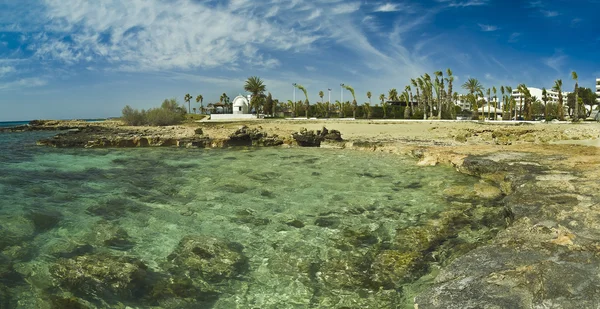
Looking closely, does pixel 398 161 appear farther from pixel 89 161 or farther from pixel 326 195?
pixel 89 161

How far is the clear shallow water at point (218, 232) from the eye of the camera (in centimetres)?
391

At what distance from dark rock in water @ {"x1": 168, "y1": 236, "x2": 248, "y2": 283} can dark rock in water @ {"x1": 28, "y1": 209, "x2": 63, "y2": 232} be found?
2333 mm

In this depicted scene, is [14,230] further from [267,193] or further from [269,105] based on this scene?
[269,105]

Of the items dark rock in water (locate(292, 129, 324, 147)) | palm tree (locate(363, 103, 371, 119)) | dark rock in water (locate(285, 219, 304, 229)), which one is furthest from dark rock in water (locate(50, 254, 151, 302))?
palm tree (locate(363, 103, 371, 119))

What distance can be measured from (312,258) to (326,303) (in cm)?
113

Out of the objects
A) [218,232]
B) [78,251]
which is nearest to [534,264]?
[218,232]

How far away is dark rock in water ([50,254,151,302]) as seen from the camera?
3803mm

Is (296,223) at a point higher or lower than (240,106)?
lower

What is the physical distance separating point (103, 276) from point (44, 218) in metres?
A: 3.01

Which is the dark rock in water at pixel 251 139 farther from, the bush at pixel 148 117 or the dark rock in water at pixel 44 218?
the bush at pixel 148 117

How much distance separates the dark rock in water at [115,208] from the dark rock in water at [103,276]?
7.30 ft

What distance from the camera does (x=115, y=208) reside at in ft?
23.5

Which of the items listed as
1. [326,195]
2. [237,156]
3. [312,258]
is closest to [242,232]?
[312,258]

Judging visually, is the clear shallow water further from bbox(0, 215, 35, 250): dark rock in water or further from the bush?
the bush
